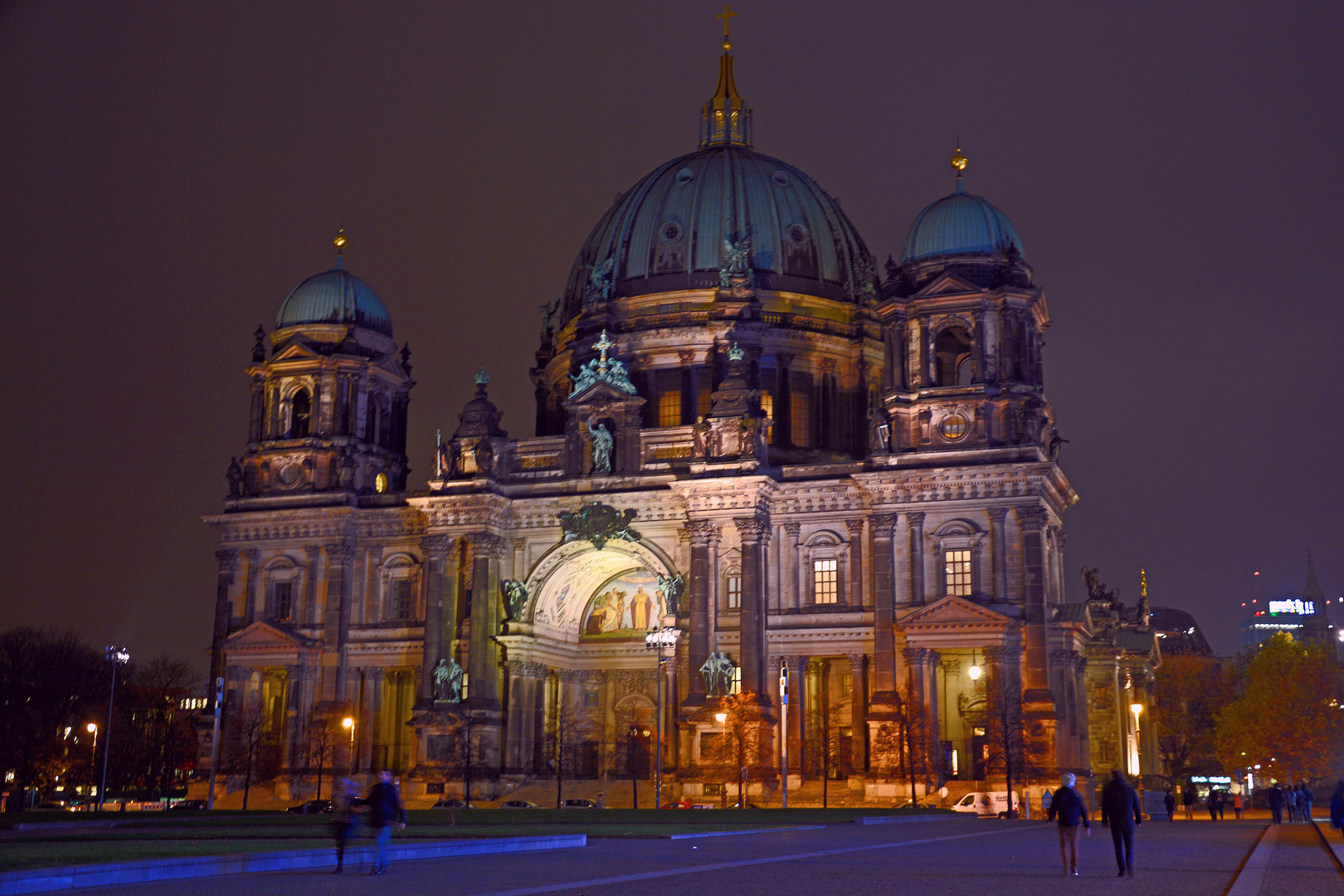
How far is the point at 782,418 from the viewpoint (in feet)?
274

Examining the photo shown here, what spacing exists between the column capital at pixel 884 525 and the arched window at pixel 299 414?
32.6 metres

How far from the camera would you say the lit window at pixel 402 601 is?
265 feet

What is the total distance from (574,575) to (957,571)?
20819 millimetres

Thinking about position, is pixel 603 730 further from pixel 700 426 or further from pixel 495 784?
pixel 700 426

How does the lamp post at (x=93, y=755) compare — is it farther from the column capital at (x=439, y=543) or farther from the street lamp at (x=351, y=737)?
the column capital at (x=439, y=543)

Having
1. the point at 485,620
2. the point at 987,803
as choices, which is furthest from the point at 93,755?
the point at 987,803

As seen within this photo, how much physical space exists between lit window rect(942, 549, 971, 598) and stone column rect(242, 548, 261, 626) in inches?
1454

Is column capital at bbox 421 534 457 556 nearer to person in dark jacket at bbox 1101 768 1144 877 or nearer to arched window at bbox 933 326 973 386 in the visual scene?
arched window at bbox 933 326 973 386

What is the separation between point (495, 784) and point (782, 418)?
24.8m

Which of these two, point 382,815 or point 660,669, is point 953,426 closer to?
point 660,669

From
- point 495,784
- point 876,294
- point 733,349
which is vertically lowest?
point 495,784

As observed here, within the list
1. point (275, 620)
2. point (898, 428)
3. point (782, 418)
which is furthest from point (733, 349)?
point (275, 620)

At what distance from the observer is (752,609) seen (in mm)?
71875

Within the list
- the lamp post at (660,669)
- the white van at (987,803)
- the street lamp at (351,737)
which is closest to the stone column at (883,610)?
the white van at (987,803)
